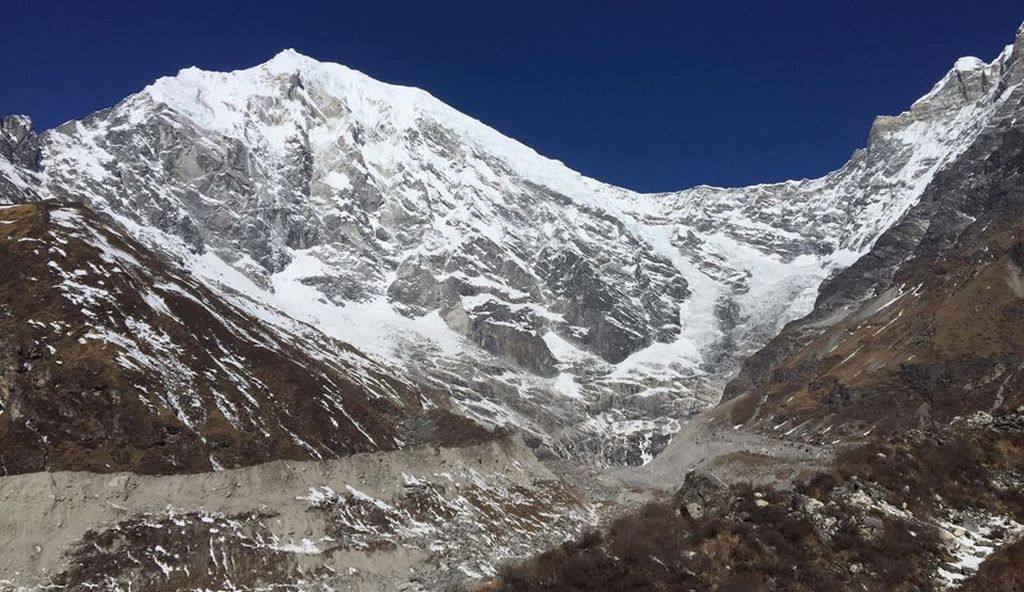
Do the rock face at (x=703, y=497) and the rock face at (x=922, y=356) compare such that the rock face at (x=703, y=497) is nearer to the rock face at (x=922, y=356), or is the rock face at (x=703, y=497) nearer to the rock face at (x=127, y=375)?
the rock face at (x=127, y=375)

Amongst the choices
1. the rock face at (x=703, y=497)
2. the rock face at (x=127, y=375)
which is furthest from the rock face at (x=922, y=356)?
the rock face at (x=703, y=497)

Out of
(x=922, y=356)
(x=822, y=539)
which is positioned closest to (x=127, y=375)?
(x=822, y=539)

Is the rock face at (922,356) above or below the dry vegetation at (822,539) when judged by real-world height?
above

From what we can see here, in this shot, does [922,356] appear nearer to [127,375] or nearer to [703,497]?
[127,375]

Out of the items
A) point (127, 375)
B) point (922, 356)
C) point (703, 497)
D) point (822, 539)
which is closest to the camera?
point (822, 539)

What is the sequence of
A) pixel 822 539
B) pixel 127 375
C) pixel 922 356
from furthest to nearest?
pixel 922 356 → pixel 127 375 → pixel 822 539

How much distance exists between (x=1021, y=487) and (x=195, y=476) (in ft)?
160

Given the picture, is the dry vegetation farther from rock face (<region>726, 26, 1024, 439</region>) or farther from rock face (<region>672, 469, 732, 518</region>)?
rock face (<region>726, 26, 1024, 439</region>)

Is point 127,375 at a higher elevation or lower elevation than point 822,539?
lower

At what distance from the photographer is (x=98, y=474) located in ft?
170

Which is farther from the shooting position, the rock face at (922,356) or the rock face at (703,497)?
the rock face at (922,356)

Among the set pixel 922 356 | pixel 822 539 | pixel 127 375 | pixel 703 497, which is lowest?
pixel 127 375

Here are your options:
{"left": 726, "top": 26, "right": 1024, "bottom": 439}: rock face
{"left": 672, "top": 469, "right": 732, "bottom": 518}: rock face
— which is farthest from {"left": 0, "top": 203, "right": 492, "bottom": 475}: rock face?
{"left": 726, "top": 26, "right": 1024, "bottom": 439}: rock face

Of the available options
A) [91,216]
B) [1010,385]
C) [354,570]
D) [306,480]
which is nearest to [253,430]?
[306,480]
